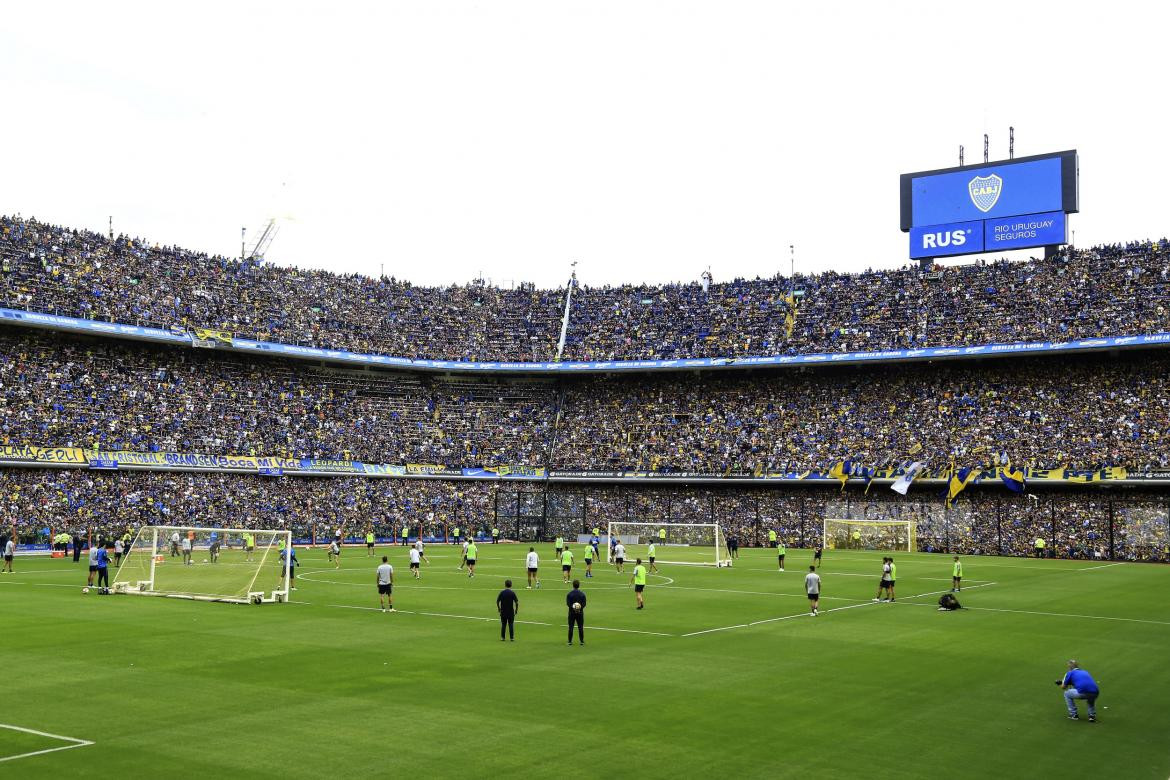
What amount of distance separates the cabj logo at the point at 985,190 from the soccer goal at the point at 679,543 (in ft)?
98.5

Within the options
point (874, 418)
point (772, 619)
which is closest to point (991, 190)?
point (874, 418)

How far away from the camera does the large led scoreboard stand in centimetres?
7225

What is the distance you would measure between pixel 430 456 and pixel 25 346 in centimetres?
2958

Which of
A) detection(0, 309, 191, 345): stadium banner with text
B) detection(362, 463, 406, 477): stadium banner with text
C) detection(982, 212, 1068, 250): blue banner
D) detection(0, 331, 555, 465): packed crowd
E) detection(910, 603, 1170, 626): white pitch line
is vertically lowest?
detection(910, 603, 1170, 626): white pitch line

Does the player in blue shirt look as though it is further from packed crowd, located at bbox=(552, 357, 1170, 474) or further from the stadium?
packed crowd, located at bbox=(552, 357, 1170, 474)

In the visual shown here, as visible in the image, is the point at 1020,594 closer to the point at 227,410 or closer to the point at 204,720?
the point at 204,720

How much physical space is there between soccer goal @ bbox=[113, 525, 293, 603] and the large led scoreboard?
181 ft

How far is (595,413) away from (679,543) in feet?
69.3

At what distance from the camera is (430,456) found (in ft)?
271

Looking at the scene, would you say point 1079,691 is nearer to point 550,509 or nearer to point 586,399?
point 550,509

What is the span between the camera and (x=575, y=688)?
808 inches

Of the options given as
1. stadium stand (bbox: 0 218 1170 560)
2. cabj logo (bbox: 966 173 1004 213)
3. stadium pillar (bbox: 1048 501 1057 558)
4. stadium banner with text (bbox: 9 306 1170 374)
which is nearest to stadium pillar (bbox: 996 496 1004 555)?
stadium stand (bbox: 0 218 1170 560)

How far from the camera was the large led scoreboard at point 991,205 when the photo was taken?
7225 cm

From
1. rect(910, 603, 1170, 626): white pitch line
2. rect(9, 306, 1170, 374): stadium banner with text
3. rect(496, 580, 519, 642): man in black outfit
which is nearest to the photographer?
rect(496, 580, 519, 642): man in black outfit
